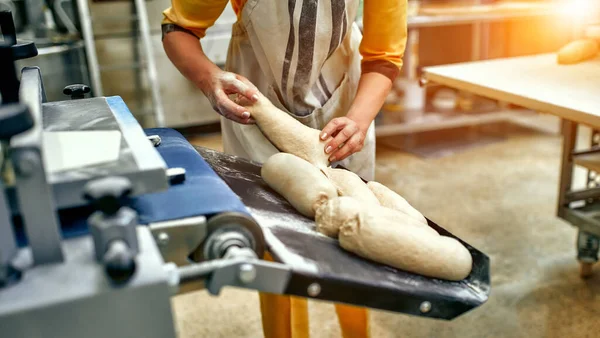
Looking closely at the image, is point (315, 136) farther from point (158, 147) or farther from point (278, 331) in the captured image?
point (278, 331)

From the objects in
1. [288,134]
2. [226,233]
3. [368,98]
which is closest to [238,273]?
[226,233]

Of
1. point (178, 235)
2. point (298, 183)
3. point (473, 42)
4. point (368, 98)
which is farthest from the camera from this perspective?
point (473, 42)

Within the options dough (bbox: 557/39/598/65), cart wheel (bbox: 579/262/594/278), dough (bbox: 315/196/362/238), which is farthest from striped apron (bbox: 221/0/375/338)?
cart wheel (bbox: 579/262/594/278)

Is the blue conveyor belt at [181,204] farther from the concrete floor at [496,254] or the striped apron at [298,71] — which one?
the concrete floor at [496,254]

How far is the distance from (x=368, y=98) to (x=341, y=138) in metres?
0.15

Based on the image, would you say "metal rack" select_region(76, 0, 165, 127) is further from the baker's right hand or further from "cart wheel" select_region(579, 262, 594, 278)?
"cart wheel" select_region(579, 262, 594, 278)

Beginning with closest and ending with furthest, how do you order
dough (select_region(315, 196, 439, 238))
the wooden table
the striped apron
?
1. dough (select_region(315, 196, 439, 238))
2. the striped apron
3. the wooden table

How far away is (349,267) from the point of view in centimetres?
66

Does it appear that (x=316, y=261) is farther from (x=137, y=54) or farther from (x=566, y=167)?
(x=137, y=54)

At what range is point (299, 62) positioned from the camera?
1.13 metres

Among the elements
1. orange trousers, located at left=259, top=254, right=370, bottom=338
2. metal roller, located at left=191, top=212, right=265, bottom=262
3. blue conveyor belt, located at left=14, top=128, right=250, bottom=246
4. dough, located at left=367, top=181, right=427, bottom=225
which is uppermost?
blue conveyor belt, located at left=14, top=128, right=250, bottom=246

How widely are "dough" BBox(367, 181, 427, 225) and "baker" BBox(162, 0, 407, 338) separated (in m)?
0.14

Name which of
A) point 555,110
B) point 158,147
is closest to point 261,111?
point 158,147

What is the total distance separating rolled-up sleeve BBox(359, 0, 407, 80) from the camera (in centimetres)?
110
